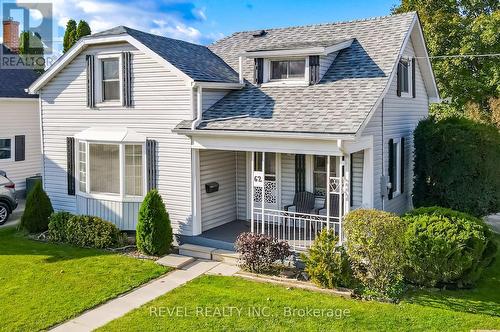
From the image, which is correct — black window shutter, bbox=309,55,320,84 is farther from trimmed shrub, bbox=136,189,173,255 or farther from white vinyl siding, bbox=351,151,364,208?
trimmed shrub, bbox=136,189,173,255

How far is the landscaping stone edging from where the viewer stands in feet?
30.5

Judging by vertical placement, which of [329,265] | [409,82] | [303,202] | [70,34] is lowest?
[329,265]

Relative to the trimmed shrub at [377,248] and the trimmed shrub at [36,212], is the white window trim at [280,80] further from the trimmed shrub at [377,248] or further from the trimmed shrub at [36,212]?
the trimmed shrub at [36,212]

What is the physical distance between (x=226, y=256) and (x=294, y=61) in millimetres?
6031

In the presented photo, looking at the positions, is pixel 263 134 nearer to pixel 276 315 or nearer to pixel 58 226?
pixel 276 315

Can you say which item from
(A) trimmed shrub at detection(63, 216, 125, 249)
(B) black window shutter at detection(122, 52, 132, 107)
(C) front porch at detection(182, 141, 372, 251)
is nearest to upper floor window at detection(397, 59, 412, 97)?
(C) front porch at detection(182, 141, 372, 251)

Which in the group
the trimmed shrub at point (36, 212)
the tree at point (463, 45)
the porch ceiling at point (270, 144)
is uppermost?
the tree at point (463, 45)

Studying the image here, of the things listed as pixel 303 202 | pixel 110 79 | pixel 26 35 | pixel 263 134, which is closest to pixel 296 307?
pixel 263 134

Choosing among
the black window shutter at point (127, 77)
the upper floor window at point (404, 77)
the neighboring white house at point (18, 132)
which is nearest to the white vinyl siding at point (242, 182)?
the black window shutter at point (127, 77)

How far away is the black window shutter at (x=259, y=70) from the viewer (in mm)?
13883

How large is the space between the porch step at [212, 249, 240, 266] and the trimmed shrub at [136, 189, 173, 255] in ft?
4.38

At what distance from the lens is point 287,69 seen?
13.7 metres

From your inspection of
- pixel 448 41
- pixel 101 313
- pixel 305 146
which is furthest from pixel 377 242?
pixel 448 41

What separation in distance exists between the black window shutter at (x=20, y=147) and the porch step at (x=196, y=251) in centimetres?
1171
